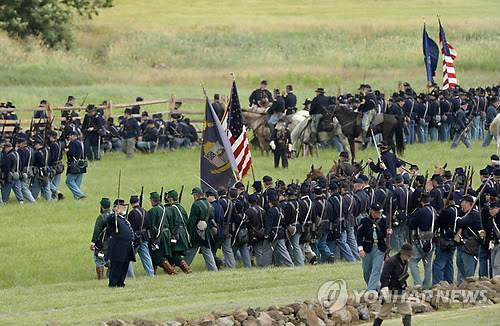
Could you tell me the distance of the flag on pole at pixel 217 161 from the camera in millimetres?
32594

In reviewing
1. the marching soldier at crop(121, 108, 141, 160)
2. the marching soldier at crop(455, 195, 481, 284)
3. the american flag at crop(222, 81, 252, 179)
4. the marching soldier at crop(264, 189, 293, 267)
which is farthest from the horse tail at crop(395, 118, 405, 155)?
the marching soldier at crop(455, 195, 481, 284)

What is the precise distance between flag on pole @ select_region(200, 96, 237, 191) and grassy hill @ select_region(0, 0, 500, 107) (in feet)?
74.3

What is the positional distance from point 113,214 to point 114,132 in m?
18.1

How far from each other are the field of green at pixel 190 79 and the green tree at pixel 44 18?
3.32 ft

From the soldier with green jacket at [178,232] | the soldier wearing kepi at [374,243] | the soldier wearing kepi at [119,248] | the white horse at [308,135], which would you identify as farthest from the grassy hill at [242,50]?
the soldier wearing kepi at [374,243]

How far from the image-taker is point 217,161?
32.8 meters

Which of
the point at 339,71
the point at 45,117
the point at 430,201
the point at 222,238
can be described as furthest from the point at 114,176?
the point at 339,71

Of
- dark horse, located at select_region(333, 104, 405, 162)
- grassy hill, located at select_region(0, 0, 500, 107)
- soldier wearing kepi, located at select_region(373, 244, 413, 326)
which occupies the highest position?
soldier wearing kepi, located at select_region(373, 244, 413, 326)

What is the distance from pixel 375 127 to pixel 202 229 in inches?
572

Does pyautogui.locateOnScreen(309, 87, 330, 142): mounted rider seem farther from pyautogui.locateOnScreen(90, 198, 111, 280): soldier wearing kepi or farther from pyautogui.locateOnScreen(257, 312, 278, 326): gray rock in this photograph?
pyautogui.locateOnScreen(257, 312, 278, 326): gray rock

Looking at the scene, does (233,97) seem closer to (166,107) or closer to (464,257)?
(464,257)

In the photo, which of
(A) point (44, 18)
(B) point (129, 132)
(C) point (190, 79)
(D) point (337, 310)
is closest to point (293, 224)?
(D) point (337, 310)

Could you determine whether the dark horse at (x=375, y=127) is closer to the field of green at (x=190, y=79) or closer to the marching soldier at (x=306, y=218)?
the field of green at (x=190, y=79)

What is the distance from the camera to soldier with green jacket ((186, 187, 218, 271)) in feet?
92.9
